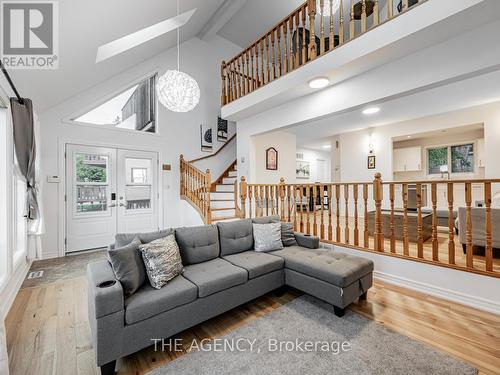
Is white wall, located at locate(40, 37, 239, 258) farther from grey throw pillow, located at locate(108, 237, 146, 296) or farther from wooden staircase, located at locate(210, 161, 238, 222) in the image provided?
grey throw pillow, located at locate(108, 237, 146, 296)

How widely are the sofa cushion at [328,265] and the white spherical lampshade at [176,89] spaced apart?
2.36m

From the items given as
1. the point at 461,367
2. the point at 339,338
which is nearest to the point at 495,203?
the point at 461,367

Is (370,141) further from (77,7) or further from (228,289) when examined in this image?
(77,7)

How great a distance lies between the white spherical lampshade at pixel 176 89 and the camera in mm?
3074

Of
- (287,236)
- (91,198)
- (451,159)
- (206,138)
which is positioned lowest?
(287,236)

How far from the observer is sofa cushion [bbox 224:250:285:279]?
2324 mm

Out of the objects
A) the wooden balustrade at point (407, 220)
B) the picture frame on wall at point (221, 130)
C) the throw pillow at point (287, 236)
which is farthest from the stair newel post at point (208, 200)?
the picture frame on wall at point (221, 130)

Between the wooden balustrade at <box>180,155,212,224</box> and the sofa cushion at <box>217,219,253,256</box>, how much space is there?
159 cm

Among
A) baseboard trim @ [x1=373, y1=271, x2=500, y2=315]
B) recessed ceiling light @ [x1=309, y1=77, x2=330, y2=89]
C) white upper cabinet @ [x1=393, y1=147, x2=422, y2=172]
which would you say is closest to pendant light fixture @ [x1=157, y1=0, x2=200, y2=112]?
recessed ceiling light @ [x1=309, y1=77, x2=330, y2=89]

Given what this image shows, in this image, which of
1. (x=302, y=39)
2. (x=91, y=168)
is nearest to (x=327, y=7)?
(x=302, y=39)

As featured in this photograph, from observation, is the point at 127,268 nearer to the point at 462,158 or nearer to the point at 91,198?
the point at 91,198

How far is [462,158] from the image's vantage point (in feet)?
20.4

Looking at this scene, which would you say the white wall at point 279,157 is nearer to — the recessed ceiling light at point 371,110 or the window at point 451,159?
the recessed ceiling light at point 371,110

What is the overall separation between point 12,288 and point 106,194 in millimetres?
2350
